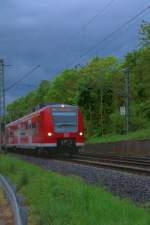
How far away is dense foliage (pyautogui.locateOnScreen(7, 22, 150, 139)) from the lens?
187ft

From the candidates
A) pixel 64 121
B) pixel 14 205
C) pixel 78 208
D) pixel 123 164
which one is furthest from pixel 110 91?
pixel 78 208

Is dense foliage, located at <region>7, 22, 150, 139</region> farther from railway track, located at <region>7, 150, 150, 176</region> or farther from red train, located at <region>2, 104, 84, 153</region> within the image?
railway track, located at <region>7, 150, 150, 176</region>

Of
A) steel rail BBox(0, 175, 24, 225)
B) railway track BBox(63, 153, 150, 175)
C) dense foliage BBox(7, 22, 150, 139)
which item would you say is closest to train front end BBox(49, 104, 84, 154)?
railway track BBox(63, 153, 150, 175)

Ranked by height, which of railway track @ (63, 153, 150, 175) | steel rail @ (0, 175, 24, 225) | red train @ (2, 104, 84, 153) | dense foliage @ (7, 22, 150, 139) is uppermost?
dense foliage @ (7, 22, 150, 139)

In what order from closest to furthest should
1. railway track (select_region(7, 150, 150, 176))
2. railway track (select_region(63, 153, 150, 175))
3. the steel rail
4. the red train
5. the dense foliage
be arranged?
the steel rail < railway track (select_region(7, 150, 150, 176)) < railway track (select_region(63, 153, 150, 175)) < the red train < the dense foliage

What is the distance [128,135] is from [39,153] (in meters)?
10.9

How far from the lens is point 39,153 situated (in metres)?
38.2

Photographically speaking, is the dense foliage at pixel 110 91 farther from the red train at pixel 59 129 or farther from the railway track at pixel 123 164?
the railway track at pixel 123 164

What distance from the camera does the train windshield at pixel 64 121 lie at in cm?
3522

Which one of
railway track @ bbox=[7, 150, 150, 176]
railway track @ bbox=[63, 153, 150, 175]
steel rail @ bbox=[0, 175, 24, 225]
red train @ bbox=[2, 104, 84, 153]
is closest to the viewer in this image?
steel rail @ bbox=[0, 175, 24, 225]

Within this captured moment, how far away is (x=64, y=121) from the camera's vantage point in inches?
1394

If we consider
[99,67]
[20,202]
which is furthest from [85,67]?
[20,202]

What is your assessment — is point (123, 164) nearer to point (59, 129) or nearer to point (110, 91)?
point (59, 129)

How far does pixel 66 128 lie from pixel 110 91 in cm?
3855
